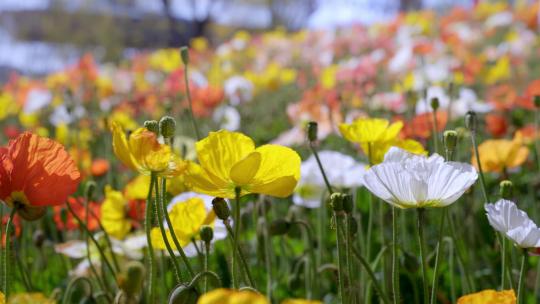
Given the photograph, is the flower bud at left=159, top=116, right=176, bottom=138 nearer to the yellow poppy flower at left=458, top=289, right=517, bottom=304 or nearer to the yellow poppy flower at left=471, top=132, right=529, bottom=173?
the yellow poppy flower at left=458, top=289, right=517, bottom=304

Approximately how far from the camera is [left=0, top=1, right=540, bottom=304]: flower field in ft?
2.64

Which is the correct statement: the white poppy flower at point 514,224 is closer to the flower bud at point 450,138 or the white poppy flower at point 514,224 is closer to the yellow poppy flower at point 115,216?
the flower bud at point 450,138

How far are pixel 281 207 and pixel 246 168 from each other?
1.48 metres

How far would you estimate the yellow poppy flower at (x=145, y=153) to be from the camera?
0.78 m

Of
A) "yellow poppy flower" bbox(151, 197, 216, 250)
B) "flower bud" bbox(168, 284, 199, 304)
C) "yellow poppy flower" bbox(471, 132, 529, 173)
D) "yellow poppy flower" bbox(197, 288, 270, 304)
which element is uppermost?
"yellow poppy flower" bbox(471, 132, 529, 173)

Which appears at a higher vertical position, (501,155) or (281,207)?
(501,155)

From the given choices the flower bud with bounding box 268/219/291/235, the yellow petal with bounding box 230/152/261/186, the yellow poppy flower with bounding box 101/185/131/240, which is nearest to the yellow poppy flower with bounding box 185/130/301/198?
the yellow petal with bounding box 230/152/261/186

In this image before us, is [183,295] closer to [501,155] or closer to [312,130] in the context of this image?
[312,130]

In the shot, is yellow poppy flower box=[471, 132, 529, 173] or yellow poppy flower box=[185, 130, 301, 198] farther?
yellow poppy flower box=[471, 132, 529, 173]

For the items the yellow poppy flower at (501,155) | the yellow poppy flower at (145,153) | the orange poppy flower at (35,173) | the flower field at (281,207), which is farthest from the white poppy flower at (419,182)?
the yellow poppy flower at (501,155)

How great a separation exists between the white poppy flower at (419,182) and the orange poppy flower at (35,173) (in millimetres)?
337

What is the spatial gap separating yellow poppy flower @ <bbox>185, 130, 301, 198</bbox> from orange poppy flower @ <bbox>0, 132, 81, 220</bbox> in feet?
0.45

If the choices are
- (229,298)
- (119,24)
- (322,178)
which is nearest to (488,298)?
(229,298)

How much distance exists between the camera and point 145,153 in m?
0.78
